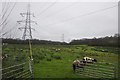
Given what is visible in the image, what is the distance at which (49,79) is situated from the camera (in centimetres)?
1459

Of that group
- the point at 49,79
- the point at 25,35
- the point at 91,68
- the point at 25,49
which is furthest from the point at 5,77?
the point at 25,49

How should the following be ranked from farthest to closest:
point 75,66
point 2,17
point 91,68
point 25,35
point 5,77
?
point 25,35 → point 75,66 → point 91,68 → point 5,77 → point 2,17

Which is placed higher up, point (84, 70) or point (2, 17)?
point (2, 17)

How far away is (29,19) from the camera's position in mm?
31297

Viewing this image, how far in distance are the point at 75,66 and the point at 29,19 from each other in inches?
526

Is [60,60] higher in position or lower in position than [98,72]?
lower

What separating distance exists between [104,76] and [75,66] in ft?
12.4

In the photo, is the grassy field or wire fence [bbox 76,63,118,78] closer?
the grassy field

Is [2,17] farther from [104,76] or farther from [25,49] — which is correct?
[25,49]

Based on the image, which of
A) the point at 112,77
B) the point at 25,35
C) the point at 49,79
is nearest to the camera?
the point at 49,79

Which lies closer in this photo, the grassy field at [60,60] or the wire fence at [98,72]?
the grassy field at [60,60]

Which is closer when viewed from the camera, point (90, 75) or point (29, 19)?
point (90, 75)

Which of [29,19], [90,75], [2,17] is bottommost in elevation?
[90,75]

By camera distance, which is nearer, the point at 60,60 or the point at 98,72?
the point at 98,72
